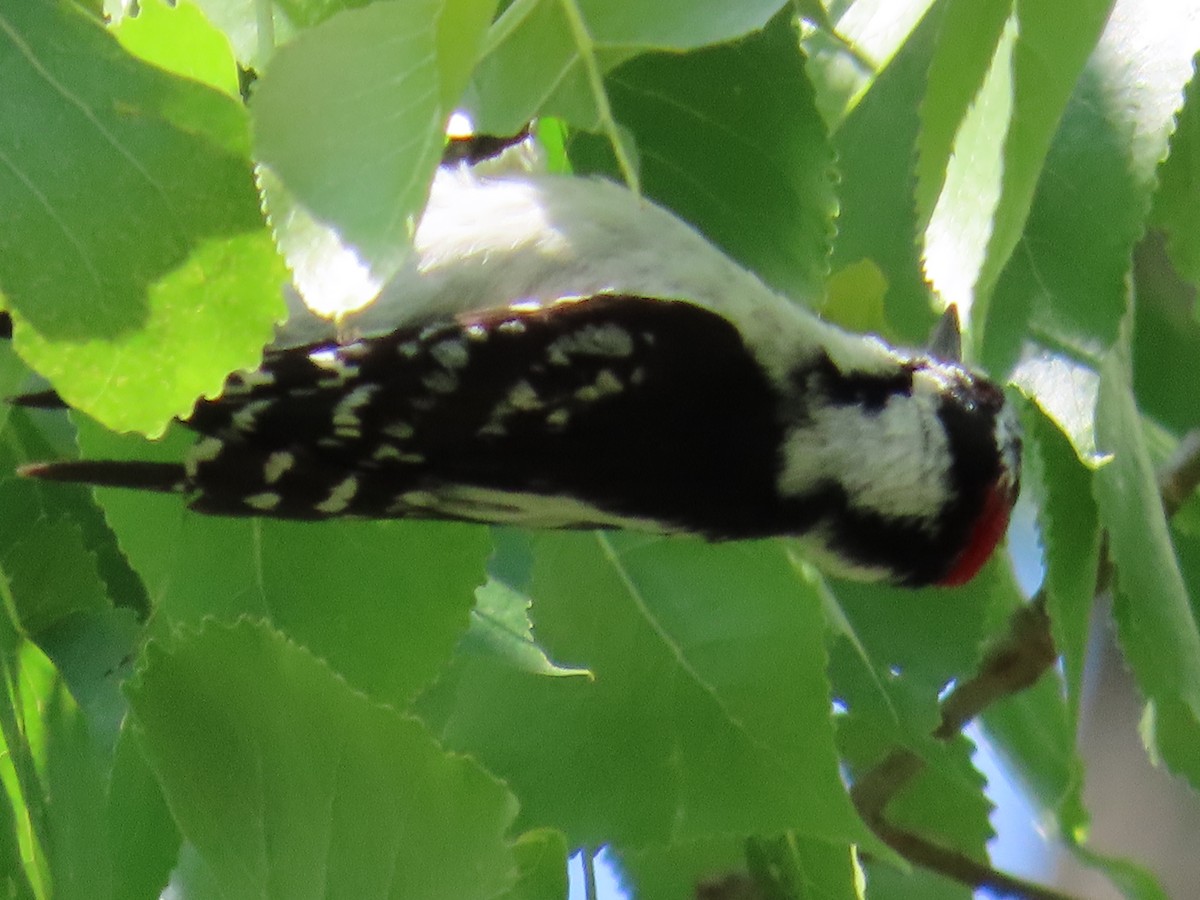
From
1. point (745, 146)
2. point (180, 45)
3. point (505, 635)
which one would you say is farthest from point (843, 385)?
point (180, 45)

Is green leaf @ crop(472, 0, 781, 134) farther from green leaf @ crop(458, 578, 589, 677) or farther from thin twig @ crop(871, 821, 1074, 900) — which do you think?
thin twig @ crop(871, 821, 1074, 900)

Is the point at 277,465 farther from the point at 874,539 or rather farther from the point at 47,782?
the point at 874,539

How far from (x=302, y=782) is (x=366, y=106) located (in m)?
0.34

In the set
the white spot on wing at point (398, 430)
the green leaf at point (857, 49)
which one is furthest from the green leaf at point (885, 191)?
the white spot on wing at point (398, 430)

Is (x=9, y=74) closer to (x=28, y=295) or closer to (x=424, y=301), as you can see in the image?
(x=28, y=295)

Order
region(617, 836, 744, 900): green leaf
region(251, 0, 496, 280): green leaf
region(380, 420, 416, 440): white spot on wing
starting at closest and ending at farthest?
region(251, 0, 496, 280): green leaf, region(380, 420, 416, 440): white spot on wing, region(617, 836, 744, 900): green leaf

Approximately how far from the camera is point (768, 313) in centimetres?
125

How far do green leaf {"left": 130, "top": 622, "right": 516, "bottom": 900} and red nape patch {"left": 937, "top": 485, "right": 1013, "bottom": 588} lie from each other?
0.63 metres

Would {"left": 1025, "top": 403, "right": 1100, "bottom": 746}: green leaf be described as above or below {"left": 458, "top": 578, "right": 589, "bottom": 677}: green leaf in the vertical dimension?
above

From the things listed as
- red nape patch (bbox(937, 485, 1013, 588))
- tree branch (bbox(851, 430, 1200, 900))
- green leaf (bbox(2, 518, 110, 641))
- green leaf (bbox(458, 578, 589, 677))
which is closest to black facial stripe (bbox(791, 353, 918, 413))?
red nape patch (bbox(937, 485, 1013, 588))

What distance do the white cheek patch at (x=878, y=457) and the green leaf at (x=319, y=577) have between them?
1.16 ft

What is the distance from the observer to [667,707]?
43.3 inches

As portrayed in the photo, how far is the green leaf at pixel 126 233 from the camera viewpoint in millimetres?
641

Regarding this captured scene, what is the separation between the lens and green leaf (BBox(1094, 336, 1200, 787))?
942 mm
